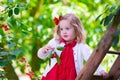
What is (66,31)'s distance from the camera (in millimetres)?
2674

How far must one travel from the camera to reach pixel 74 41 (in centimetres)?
269

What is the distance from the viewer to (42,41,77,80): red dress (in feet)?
8.56

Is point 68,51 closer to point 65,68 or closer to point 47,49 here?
point 65,68

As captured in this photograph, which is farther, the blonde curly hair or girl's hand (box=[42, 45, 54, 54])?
the blonde curly hair

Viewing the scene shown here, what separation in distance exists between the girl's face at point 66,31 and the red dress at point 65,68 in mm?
32

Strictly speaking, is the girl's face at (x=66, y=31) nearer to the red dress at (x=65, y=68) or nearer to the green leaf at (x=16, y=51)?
the red dress at (x=65, y=68)

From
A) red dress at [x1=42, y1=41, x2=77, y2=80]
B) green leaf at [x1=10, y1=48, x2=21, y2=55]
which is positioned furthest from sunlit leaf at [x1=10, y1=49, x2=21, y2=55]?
red dress at [x1=42, y1=41, x2=77, y2=80]

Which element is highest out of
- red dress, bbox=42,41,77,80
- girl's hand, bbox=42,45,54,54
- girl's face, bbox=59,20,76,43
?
girl's face, bbox=59,20,76,43

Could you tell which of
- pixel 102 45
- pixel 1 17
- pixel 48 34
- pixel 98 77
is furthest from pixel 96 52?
pixel 48 34

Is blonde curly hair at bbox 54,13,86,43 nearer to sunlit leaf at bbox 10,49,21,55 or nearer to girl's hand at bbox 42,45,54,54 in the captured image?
girl's hand at bbox 42,45,54,54

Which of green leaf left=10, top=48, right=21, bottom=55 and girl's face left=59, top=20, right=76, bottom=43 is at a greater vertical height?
girl's face left=59, top=20, right=76, bottom=43

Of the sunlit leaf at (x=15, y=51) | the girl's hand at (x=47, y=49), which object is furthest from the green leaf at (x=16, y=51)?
the girl's hand at (x=47, y=49)

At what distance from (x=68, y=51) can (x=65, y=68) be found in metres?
0.10

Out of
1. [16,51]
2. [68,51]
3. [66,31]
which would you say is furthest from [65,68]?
[16,51]
